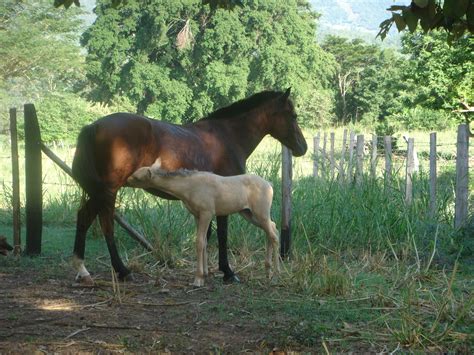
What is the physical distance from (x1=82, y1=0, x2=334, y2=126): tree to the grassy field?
33.7 m

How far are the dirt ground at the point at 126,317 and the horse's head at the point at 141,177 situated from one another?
0.94 meters

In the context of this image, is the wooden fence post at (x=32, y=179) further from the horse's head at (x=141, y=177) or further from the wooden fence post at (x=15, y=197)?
the horse's head at (x=141, y=177)

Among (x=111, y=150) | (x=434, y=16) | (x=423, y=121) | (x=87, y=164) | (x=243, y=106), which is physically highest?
(x=423, y=121)

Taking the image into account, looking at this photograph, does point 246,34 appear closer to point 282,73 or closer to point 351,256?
point 282,73

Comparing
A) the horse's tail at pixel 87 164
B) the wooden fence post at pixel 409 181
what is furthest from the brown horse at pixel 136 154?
the wooden fence post at pixel 409 181

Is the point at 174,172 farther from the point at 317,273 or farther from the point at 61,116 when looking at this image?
the point at 61,116

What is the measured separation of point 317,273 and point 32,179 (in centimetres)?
358

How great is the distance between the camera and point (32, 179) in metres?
8.45

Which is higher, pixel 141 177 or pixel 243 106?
pixel 243 106

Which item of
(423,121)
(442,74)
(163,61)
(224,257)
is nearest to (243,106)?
(224,257)

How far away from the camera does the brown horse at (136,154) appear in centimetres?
688

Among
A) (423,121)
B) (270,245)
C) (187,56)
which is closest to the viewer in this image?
(270,245)

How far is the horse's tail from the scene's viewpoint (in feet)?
22.5

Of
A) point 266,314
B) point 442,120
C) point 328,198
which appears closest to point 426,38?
point 442,120
